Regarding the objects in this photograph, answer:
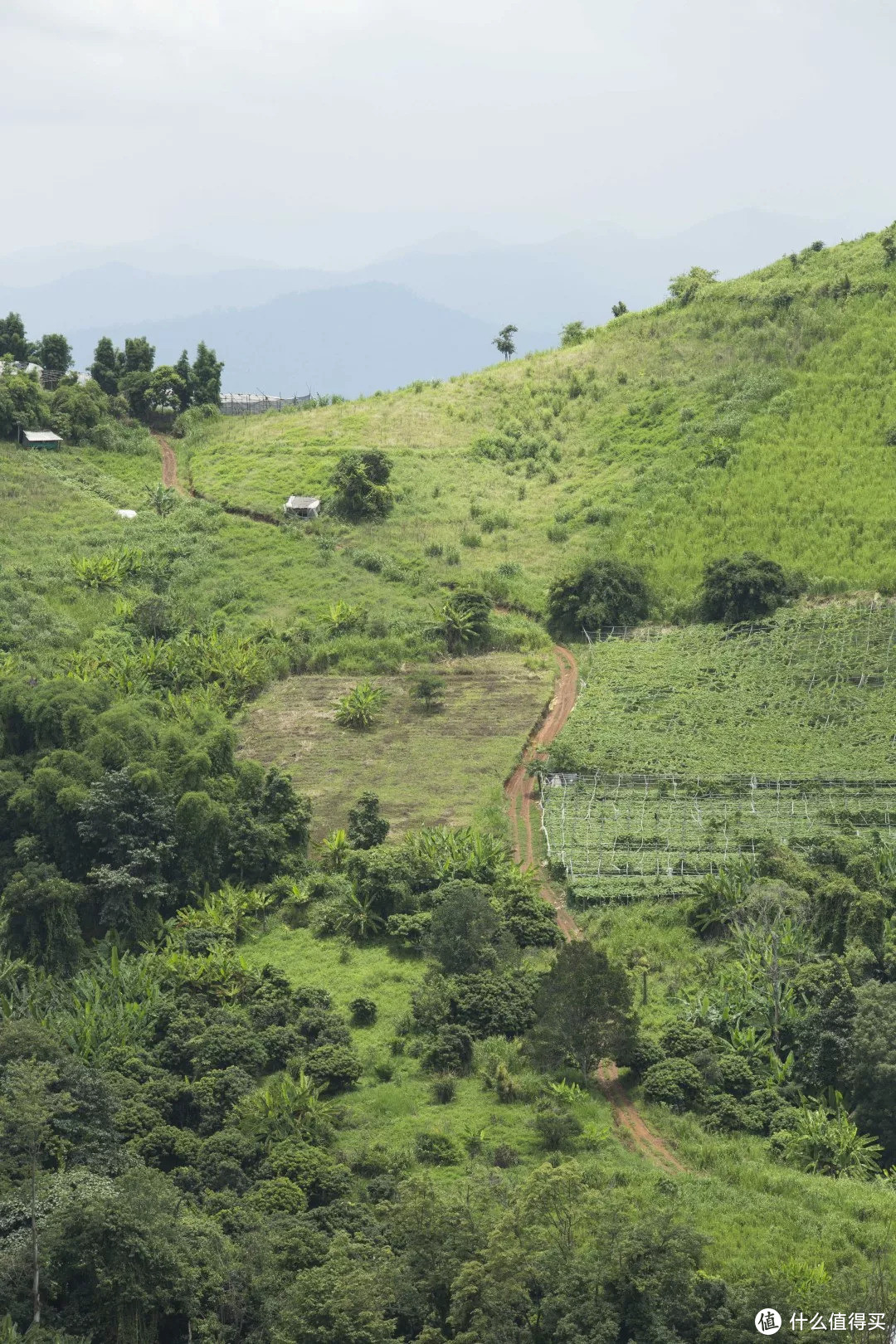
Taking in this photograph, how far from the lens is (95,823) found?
3475 cm

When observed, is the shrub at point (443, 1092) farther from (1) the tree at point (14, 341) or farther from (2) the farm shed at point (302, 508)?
(1) the tree at point (14, 341)

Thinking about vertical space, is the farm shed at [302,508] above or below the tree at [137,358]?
below

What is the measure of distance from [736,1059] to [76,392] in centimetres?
4812

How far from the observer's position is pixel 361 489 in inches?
2331

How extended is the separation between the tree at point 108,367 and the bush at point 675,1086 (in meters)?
52.3

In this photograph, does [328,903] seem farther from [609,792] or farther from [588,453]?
[588,453]

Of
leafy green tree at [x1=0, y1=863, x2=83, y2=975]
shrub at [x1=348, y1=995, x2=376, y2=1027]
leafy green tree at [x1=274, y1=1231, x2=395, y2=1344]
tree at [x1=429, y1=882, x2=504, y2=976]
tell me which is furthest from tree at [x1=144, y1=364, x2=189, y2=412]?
leafy green tree at [x1=274, y1=1231, x2=395, y2=1344]

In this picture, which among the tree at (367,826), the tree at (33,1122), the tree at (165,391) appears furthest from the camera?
the tree at (165,391)

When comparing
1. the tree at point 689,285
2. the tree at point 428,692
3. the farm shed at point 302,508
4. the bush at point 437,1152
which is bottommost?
the bush at point 437,1152

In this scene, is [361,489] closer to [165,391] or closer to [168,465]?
[168,465]

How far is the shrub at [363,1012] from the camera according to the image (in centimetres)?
3073

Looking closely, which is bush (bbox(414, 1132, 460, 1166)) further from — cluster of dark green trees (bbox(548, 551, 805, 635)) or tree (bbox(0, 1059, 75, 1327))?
cluster of dark green trees (bbox(548, 551, 805, 635))

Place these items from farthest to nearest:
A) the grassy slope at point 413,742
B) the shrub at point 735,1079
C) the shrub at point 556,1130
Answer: the grassy slope at point 413,742 < the shrub at point 735,1079 < the shrub at point 556,1130

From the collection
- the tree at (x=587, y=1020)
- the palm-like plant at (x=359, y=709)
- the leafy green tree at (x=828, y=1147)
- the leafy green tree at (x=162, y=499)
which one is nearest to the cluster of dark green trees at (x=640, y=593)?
the palm-like plant at (x=359, y=709)
